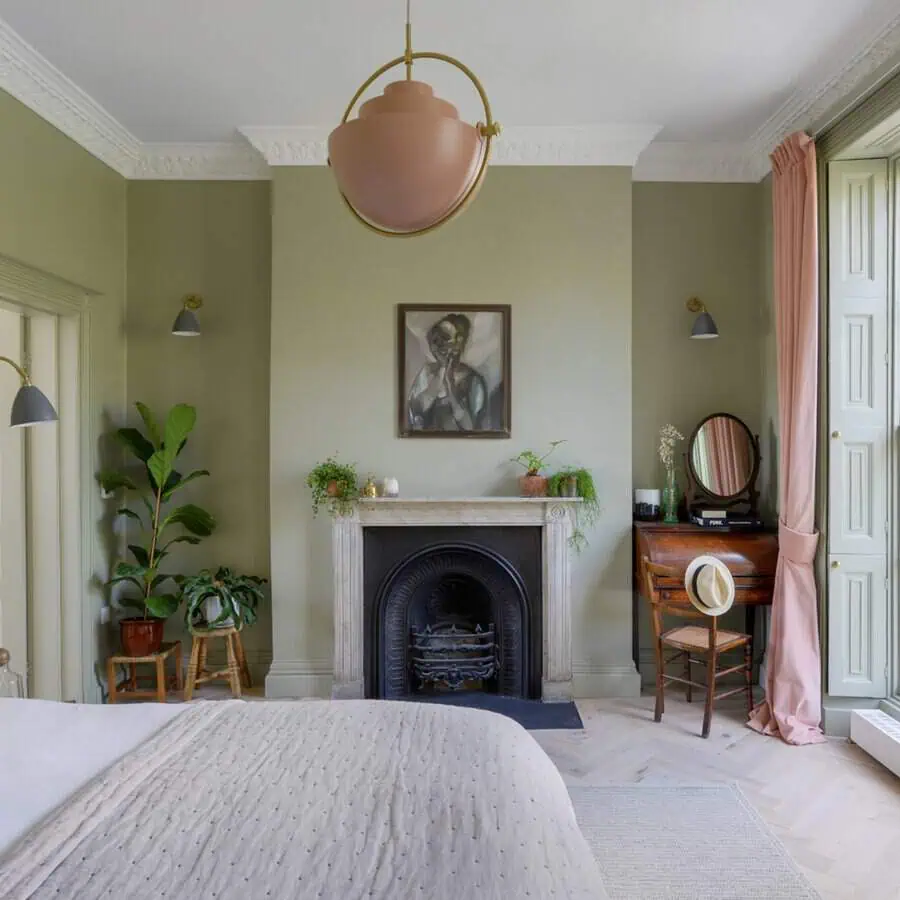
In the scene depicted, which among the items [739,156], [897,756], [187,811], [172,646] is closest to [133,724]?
[187,811]

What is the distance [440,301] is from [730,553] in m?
2.02

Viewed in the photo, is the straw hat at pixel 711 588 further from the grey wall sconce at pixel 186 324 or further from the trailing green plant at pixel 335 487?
the grey wall sconce at pixel 186 324

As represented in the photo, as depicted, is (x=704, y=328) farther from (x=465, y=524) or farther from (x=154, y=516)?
(x=154, y=516)

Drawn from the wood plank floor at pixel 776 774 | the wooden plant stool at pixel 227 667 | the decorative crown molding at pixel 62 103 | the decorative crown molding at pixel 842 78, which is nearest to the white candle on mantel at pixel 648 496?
the wood plank floor at pixel 776 774

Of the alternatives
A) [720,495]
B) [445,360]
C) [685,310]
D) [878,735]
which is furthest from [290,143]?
[878,735]

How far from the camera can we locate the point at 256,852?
4.06ft

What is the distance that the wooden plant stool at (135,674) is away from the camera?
12.8ft

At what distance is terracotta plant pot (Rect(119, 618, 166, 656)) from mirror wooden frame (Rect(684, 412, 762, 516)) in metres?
3.00

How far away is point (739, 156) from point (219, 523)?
3652mm

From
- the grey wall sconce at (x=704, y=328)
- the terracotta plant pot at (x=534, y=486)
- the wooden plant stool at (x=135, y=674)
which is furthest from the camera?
the grey wall sconce at (x=704, y=328)

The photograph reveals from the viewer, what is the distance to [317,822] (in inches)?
52.5

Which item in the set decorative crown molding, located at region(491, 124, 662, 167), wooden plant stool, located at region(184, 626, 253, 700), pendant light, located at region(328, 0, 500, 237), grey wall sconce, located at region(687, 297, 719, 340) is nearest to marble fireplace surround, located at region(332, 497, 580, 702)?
wooden plant stool, located at region(184, 626, 253, 700)

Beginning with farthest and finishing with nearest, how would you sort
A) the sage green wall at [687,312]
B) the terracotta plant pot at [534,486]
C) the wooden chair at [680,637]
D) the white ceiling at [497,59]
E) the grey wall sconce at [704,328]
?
the sage green wall at [687,312] < the grey wall sconce at [704,328] < the terracotta plant pot at [534,486] < the wooden chair at [680,637] < the white ceiling at [497,59]

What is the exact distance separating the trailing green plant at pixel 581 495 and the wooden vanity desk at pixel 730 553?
32cm
